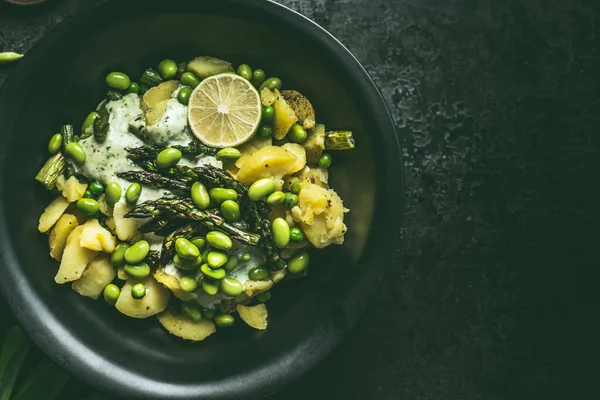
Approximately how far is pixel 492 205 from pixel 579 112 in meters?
0.66

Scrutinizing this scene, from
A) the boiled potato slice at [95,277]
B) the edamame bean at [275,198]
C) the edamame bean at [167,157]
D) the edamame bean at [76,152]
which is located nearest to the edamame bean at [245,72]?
the edamame bean at [167,157]

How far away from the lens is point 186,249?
2717 millimetres

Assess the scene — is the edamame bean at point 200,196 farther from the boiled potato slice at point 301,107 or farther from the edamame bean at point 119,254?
the boiled potato slice at point 301,107

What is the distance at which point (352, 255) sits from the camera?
2.91 metres

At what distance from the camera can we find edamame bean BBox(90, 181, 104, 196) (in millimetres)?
2826

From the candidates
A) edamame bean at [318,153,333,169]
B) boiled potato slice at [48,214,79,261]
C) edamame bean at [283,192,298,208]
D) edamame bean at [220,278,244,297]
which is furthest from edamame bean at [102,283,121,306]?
edamame bean at [318,153,333,169]

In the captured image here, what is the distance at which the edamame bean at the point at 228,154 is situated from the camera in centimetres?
275

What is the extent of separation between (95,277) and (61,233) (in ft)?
0.80

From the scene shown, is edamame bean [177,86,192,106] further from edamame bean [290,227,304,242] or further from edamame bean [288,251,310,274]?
edamame bean [288,251,310,274]

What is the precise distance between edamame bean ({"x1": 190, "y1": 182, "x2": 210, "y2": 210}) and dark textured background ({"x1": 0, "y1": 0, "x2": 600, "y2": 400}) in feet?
3.47

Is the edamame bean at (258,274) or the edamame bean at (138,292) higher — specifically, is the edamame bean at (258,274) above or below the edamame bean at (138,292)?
above

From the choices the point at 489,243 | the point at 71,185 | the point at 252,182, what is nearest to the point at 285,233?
the point at 252,182

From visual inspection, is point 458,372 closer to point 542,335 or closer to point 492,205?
point 542,335

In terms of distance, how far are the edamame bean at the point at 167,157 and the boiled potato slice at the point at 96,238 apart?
39 centimetres
